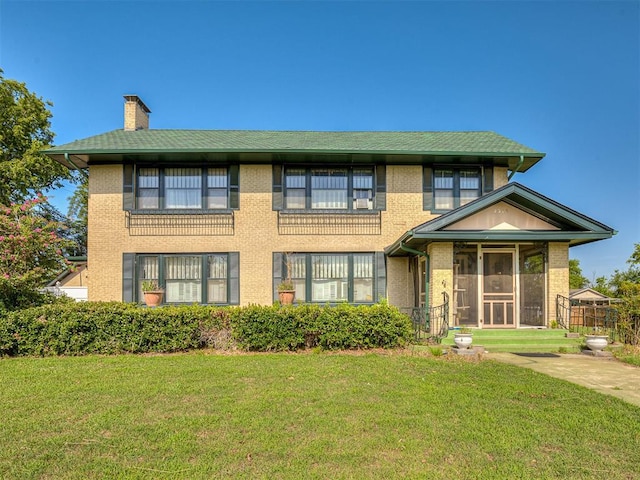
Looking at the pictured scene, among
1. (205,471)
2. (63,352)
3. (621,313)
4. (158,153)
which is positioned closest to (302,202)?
(158,153)

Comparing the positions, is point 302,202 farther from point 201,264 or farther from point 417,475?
point 417,475

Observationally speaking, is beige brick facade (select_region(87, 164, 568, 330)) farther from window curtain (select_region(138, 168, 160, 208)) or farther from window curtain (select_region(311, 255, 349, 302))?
window curtain (select_region(138, 168, 160, 208))

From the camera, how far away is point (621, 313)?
11125mm

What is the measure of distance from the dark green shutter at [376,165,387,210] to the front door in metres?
3.61

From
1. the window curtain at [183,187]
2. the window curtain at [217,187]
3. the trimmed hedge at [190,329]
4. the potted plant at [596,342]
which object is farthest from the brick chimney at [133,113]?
the potted plant at [596,342]

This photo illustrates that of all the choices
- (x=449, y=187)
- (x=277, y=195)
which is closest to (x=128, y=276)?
(x=277, y=195)

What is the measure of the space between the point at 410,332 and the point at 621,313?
18.7ft

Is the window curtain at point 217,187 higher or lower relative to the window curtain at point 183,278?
higher

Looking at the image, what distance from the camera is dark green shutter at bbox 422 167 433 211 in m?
14.0

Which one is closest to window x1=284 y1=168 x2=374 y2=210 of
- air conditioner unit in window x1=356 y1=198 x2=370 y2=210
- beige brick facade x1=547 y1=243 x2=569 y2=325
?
air conditioner unit in window x1=356 y1=198 x2=370 y2=210

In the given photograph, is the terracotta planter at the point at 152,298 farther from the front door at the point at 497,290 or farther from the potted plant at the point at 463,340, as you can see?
the front door at the point at 497,290

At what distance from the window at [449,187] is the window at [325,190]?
6.25 ft

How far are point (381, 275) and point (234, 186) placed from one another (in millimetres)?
5593

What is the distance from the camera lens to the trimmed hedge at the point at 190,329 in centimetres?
1004
